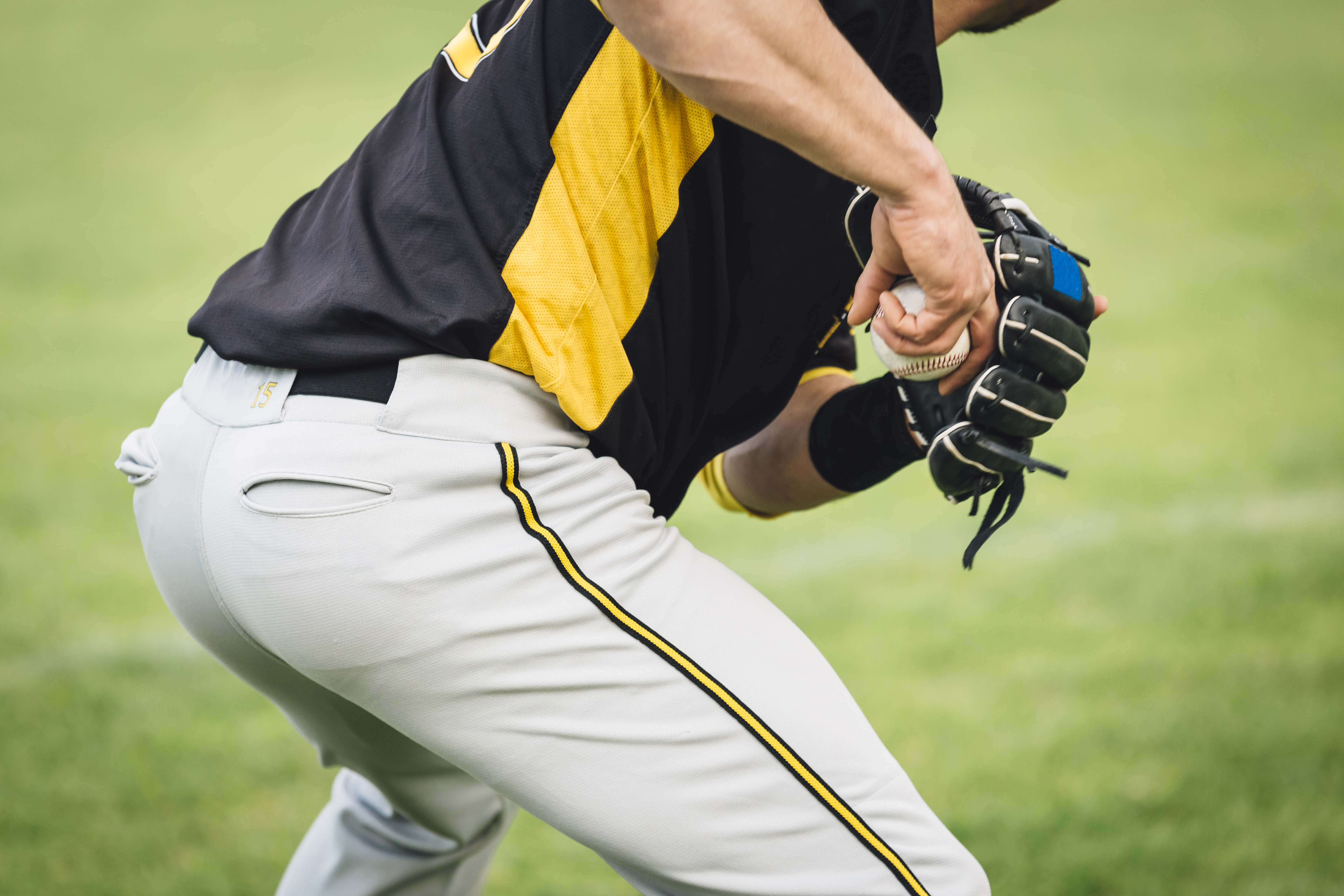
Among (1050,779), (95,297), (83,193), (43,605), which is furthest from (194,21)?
(1050,779)

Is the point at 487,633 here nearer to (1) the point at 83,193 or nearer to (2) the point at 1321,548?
(2) the point at 1321,548

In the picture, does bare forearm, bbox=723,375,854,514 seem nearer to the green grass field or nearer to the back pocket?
the back pocket

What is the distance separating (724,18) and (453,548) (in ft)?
2.08

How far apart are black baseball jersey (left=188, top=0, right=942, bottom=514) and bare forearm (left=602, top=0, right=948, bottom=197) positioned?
162 mm

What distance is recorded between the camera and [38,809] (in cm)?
Answer: 274

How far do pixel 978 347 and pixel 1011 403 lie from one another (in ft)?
0.28

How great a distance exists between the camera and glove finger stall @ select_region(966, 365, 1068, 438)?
1.46 metres

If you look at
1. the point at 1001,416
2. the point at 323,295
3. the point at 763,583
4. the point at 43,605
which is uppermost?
the point at 323,295

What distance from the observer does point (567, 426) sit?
4.65 feet

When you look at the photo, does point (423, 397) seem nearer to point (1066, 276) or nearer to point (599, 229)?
point (599, 229)

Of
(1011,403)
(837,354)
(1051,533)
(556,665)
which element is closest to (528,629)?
(556,665)

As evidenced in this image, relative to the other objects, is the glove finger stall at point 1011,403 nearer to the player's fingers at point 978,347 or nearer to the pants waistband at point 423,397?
the player's fingers at point 978,347

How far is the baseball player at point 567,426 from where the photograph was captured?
1270 mm

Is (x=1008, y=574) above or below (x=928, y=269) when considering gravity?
below
